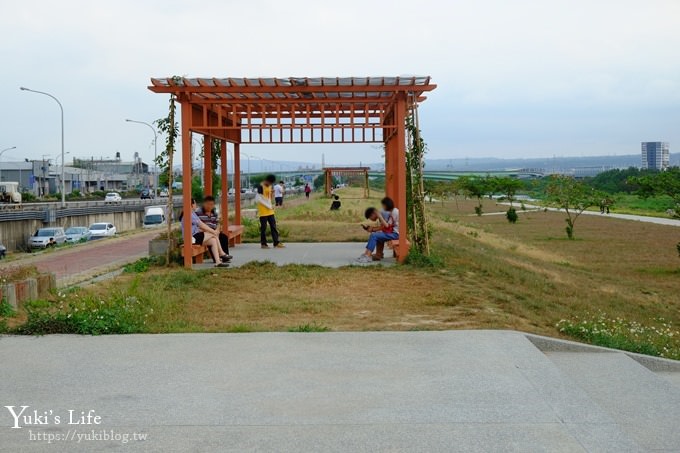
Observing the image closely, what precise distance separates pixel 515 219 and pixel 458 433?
41370 mm

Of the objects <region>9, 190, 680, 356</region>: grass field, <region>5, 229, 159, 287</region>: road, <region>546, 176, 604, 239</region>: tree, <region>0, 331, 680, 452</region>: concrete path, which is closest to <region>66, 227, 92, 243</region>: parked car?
<region>5, 229, 159, 287</region>: road

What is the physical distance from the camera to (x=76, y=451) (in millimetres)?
4910

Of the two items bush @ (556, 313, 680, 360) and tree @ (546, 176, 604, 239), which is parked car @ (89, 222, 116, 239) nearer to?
tree @ (546, 176, 604, 239)

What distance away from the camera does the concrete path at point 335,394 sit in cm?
509

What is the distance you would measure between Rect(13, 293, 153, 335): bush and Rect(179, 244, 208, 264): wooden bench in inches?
228

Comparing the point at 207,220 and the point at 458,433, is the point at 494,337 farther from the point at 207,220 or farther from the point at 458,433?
the point at 207,220

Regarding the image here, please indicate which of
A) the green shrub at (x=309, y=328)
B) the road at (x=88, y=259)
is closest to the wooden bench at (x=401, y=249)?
the road at (x=88, y=259)

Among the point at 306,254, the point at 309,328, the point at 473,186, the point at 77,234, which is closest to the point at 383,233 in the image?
the point at 306,254

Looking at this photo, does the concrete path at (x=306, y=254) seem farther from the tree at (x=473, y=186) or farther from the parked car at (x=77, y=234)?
the tree at (x=473, y=186)

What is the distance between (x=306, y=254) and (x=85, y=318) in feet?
28.8

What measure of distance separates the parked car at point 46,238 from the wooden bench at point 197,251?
91.3 feet

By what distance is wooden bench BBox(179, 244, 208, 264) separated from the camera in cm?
1519

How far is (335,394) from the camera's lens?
609 cm

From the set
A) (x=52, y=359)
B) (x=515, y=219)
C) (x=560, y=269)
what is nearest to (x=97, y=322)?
(x=52, y=359)
